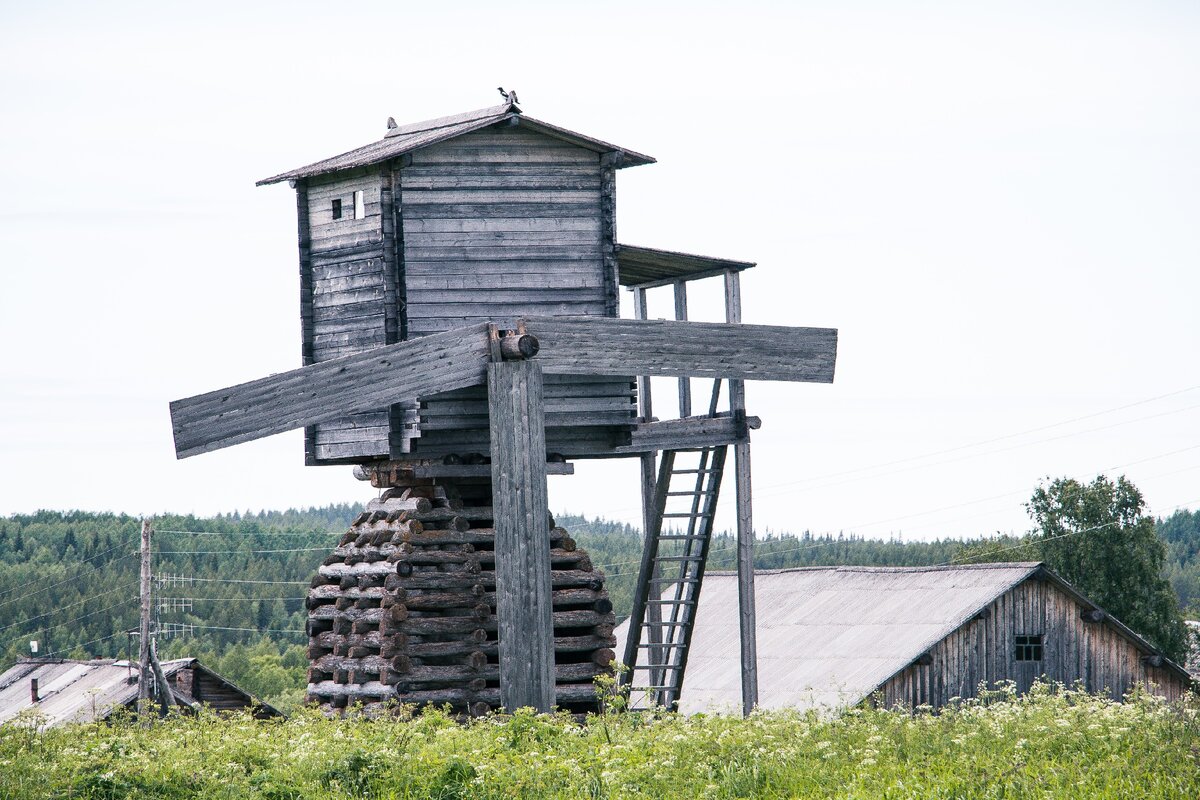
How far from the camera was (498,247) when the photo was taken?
1712 cm

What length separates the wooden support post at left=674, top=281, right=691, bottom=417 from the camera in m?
20.1

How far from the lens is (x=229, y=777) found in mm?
11766

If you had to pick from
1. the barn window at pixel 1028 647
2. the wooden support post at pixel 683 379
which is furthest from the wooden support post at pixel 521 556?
the barn window at pixel 1028 647

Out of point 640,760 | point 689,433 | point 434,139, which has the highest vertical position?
point 434,139

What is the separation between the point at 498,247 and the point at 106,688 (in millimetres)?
31995

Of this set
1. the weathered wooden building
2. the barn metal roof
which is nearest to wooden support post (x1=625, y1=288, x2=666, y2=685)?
the barn metal roof

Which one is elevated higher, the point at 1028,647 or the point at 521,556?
the point at 521,556

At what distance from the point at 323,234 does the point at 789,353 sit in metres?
5.70

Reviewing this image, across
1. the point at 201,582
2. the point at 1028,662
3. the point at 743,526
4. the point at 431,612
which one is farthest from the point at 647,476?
the point at 201,582

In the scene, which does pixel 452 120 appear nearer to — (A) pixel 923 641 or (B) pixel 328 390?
(B) pixel 328 390

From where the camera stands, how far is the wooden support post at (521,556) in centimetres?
1387

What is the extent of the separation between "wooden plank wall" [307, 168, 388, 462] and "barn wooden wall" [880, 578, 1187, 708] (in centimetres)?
1488

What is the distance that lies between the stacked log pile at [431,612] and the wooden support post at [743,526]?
2888mm

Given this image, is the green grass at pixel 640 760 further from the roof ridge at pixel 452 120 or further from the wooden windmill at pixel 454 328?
the roof ridge at pixel 452 120
